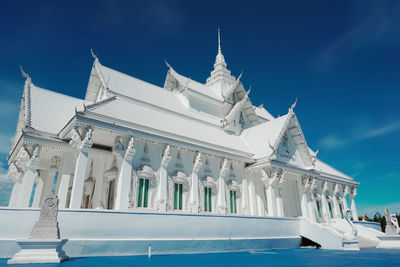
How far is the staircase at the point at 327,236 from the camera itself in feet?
50.2

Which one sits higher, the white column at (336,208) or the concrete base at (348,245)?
the white column at (336,208)

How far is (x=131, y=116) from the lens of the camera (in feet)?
51.1

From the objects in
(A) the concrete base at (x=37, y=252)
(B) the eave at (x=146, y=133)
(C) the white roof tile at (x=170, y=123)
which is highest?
(C) the white roof tile at (x=170, y=123)

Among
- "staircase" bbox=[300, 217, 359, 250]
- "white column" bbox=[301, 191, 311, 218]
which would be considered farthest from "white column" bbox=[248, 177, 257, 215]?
"white column" bbox=[301, 191, 311, 218]

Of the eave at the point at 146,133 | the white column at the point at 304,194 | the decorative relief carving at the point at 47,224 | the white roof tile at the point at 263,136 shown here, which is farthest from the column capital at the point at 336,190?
the decorative relief carving at the point at 47,224

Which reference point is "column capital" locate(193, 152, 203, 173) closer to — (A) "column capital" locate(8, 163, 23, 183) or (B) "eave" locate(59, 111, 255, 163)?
(B) "eave" locate(59, 111, 255, 163)

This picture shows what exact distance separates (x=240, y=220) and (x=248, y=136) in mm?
8776

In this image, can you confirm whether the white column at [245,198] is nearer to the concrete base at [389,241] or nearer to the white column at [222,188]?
the white column at [222,188]

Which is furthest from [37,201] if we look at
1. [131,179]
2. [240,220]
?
[240,220]

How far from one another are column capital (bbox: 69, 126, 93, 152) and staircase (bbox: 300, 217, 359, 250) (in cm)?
1359

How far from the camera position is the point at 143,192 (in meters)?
14.6

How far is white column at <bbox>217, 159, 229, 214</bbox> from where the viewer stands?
1725 cm

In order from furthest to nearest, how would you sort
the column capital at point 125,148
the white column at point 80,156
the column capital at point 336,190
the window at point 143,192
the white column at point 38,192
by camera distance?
the column capital at point 336,190 → the white column at point 38,192 → the window at point 143,192 → the column capital at point 125,148 → the white column at point 80,156

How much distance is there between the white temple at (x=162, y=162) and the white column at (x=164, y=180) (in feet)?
0.18
